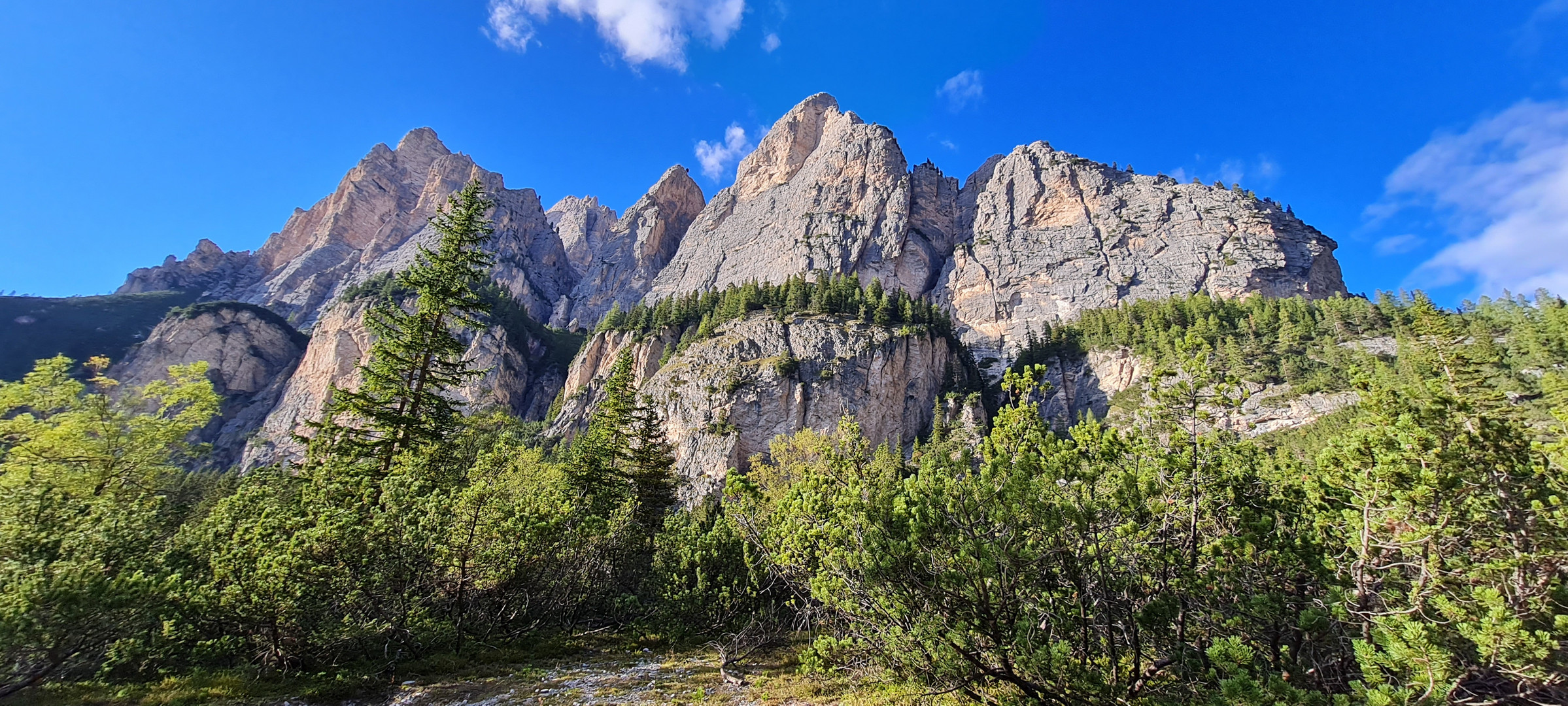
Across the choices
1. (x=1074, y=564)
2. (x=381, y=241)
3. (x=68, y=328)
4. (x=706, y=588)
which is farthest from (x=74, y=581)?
(x=381, y=241)

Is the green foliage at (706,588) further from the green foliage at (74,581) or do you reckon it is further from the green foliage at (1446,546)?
the green foliage at (1446,546)

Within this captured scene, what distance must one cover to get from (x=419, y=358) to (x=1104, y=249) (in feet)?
427

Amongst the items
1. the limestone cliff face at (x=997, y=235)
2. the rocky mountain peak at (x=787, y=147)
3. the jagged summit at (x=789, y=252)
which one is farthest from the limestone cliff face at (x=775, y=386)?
the rocky mountain peak at (x=787, y=147)

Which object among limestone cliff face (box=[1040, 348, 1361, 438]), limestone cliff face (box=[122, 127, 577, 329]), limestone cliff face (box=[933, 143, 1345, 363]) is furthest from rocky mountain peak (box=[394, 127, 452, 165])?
limestone cliff face (box=[1040, 348, 1361, 438])

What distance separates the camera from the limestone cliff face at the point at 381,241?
14325 centimetres

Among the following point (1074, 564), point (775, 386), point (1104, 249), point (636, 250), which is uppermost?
point (636, 250)

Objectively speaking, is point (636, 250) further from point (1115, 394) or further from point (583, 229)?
point (1115, 394)

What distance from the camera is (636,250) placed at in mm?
157625

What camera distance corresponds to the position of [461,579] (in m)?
12.1

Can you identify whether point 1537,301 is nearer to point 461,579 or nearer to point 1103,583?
point 1103,583

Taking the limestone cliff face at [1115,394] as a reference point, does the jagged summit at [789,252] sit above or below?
above

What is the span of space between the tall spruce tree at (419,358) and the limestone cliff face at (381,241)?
13185 centimetres

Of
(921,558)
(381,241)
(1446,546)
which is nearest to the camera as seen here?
(1446,546)

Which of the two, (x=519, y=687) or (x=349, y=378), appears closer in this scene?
(x=519, y=687)
